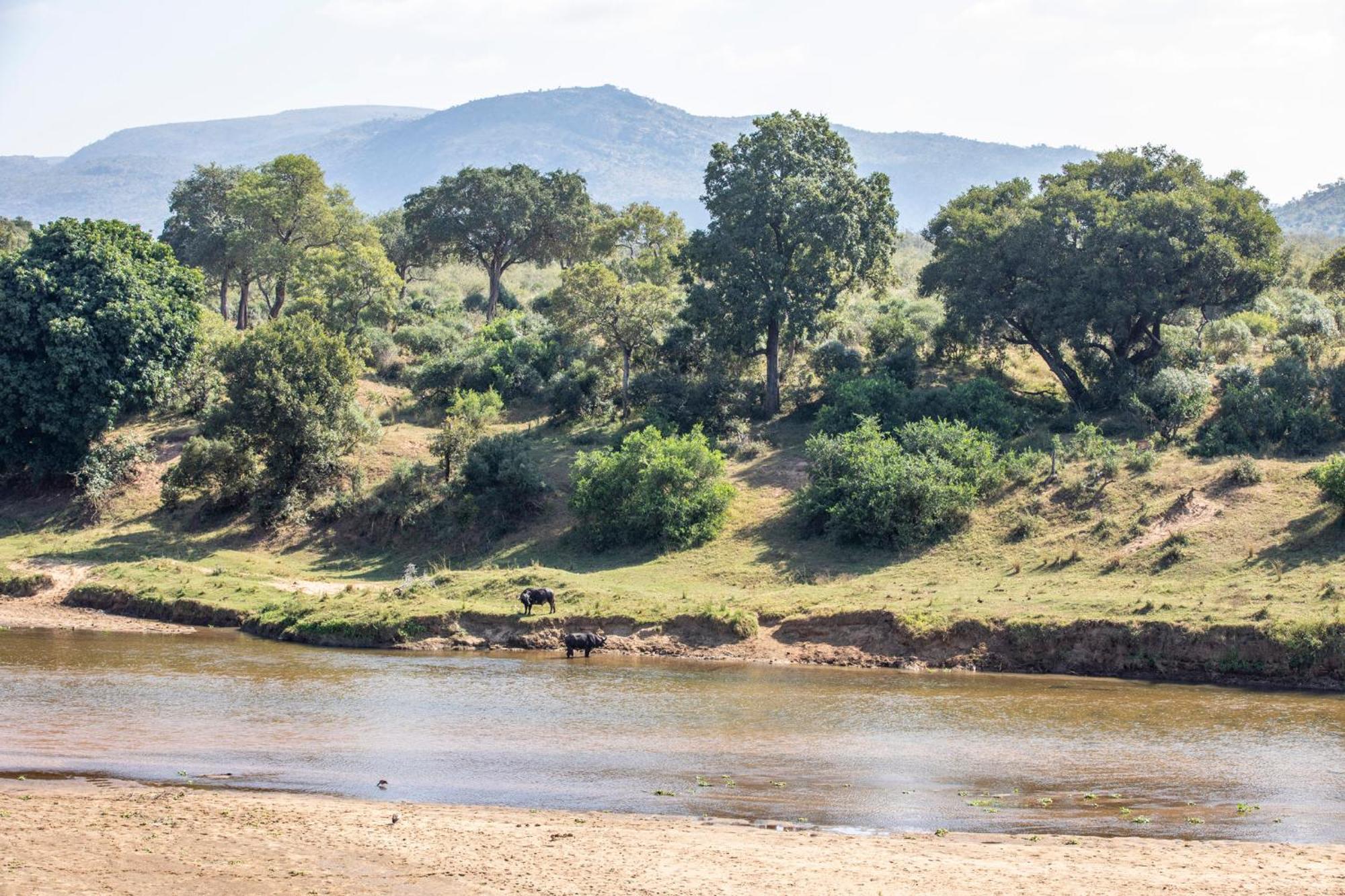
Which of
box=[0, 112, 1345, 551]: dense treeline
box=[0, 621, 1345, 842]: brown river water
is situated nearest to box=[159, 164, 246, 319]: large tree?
box=[0, 112, 1345, 551]: dense treeline

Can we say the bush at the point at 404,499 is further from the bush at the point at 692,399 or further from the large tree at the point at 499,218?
the large tree at the point at 499,218

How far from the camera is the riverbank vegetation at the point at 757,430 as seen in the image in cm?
3381

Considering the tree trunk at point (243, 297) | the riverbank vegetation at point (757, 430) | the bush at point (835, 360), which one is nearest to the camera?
the riverbank vegetation at point (757, 430)

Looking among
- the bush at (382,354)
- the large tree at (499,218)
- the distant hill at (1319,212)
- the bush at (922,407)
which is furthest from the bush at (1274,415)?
the distant hill at (1319,212)

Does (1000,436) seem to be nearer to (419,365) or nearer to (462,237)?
(419,365)

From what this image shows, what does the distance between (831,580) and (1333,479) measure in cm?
1298

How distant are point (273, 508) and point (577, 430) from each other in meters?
11.6

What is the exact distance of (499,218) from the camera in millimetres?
69438

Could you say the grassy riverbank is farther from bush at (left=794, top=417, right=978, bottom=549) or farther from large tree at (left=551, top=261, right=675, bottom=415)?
large tree at (left=551, top=261, right=675, bottom=415)

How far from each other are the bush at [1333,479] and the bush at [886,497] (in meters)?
9.09

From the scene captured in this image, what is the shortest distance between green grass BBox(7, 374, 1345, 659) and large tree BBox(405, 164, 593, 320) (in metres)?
28.2

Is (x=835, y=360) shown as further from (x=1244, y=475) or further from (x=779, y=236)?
(x=1244, y=475)

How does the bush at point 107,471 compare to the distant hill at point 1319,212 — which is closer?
the bush at point 107,471

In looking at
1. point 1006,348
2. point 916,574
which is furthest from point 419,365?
point 916,574
